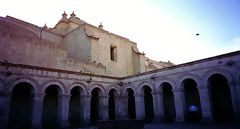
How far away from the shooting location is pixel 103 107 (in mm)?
16312

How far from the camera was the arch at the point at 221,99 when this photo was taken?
46.3ft

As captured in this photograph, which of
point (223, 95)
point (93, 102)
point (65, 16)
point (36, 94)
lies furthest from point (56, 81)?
point (65, 16)

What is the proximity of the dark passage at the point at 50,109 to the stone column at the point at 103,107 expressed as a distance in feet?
11.0

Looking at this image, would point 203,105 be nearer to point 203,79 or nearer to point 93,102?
point 203,79

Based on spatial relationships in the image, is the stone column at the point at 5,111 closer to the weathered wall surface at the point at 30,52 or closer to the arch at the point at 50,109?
the arch at the point at 50,109

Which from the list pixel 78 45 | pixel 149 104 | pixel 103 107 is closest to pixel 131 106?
pixel 149 104

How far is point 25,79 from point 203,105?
11.1 metres

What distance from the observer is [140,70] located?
24.2m

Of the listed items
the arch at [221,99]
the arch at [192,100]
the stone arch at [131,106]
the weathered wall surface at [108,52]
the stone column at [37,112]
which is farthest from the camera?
the weathered wall surface at [108,52]

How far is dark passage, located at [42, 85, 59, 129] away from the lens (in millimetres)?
14522

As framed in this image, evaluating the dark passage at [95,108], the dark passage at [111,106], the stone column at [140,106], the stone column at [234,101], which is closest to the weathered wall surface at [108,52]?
the dark passage at [111,106]

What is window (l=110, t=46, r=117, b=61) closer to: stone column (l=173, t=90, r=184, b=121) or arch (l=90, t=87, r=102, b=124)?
arch (l=90, t=87, r=102, b=124)

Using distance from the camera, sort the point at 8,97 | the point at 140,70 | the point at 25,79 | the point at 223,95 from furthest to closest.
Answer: the point at 140,70 → the point at 223,95 → the point at 25,79 → the point at 8,97

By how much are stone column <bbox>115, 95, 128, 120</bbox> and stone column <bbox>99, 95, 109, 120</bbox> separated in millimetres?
1378
